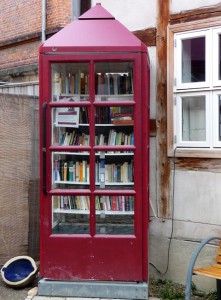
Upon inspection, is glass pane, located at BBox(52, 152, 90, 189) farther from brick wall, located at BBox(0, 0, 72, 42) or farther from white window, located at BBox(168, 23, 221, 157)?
brick wall, located at BBox(0, 0, 72, 42)

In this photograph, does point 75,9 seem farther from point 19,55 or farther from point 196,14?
point 196,14

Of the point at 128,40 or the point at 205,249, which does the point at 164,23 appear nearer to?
the point at 128,40

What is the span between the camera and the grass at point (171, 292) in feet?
16.2

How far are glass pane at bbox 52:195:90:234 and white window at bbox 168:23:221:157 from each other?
1.29m

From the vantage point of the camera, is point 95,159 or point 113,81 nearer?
point 95,159

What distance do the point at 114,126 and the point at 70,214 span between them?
3.86 feet

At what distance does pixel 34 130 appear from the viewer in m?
6.06

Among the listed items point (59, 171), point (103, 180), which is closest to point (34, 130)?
point (59, 171)

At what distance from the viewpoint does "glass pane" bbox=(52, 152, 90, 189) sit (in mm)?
4969

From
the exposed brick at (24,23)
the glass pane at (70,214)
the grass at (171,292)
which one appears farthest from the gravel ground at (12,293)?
the exposed brick at (24,23)

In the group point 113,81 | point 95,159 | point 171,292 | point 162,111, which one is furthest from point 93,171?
point 171,292

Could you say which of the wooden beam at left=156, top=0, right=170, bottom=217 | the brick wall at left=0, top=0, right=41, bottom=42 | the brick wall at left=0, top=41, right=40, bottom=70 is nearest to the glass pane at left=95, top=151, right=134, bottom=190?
the wooden beam at left=156, top=0, right=170, bottom=217

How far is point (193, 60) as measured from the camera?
5.34 m

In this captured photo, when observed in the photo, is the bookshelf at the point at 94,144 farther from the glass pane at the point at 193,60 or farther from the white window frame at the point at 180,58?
the glass pane at the point at 193,60
